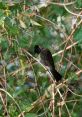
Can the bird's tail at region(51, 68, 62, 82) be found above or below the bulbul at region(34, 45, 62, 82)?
below

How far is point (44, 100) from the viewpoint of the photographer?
6.34 ft

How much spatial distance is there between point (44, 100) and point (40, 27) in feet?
1.26

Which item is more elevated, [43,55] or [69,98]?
[43,55]

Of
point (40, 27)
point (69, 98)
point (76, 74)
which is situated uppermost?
point (40, 27)

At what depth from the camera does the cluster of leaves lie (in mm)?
1885

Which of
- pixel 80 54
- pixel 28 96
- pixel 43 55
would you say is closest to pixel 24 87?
pixel 28 96

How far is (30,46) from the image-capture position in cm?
205

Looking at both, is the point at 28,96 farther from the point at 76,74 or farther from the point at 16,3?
the point at 16,3

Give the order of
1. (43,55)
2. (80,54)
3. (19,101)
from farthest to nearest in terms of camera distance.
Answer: (80,54)
(43,55)
(19,101)

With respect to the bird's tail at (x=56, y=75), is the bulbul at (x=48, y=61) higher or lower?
higher

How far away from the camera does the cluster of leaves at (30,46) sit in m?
1.88

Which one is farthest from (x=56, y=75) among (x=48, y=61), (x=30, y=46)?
(x=30, y=46)

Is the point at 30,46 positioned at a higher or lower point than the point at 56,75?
higher

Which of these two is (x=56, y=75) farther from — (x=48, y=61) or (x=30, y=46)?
(x=30, y=46)
